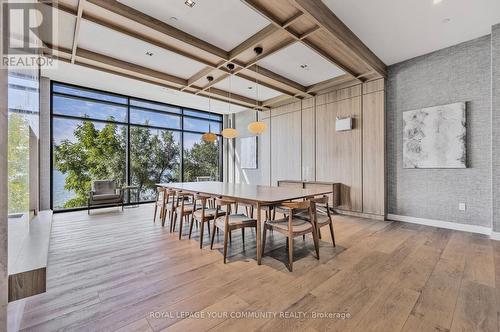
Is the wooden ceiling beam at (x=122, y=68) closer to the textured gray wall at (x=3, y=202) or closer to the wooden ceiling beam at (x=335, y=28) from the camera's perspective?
the wooden ceiling beam at (x=335, y=28)

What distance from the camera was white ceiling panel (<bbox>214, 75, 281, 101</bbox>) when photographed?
204 inches

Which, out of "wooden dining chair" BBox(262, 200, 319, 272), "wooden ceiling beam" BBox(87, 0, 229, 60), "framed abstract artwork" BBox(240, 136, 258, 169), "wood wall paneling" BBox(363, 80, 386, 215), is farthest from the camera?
"framed abstract artwork" BBox(240, 136, 258, 169)

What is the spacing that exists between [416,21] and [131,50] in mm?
4546

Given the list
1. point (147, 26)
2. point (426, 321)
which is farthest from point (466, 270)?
point (147, 26)

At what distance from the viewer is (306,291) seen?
1.96 metres

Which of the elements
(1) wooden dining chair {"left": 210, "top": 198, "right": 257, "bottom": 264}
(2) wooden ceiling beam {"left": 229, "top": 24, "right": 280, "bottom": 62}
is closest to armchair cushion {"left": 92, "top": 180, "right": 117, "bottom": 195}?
(1) wooden dining chair {"left": 210, "top": 198, "right": 257, "bottom": 264}

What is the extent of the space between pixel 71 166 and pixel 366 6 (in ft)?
22.6

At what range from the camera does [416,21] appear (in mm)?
3197

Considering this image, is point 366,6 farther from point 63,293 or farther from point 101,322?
point 63,293

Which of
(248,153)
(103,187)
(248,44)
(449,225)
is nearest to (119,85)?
(103,187)

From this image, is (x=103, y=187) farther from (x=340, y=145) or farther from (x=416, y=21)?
(x=416, y=21)

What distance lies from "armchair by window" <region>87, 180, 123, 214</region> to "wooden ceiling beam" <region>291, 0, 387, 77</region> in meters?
5.38

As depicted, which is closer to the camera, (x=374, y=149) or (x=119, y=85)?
(x=374, y=149)

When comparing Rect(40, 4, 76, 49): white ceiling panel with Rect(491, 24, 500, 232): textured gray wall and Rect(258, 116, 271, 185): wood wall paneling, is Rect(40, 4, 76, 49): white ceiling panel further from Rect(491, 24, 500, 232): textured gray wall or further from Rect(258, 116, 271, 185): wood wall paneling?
Rect(491, 24, 500, 232): textured gray wall
